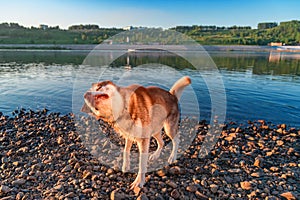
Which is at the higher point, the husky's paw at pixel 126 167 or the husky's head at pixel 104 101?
the husky's head at pixel 104 101

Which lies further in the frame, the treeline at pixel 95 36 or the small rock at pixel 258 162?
the treeline at pixel 95 36

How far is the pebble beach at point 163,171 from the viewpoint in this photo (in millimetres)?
5699

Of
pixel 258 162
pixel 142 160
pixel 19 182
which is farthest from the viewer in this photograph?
pixel 258 162

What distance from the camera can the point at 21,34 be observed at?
114500mm

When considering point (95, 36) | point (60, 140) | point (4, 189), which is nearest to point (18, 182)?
point (4, 189)

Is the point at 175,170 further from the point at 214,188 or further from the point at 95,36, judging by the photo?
the point at 95,36

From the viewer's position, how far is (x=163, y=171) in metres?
6.57

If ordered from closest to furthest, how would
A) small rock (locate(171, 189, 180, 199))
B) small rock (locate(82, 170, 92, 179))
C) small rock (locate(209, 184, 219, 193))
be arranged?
small rock (locate(171, 189, 180, 199))
small rock (locate(209, 184, 219, 193))
small rock (locate(82, 170, 92, 179))

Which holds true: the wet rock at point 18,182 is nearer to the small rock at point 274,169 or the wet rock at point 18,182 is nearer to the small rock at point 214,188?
the small rock at point 214,188

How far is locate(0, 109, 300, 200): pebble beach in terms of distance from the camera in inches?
224

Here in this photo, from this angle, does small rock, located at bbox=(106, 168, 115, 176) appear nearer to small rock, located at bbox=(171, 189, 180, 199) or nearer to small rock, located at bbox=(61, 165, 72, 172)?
small rock, located at bbox=(61, 165, 72, 172)

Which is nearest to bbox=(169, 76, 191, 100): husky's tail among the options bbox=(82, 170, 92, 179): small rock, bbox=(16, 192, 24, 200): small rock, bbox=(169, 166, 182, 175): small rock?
bbox=(169, 166, 182, 175): small rock

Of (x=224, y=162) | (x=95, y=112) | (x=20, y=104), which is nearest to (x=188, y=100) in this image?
(x=224, y=162)

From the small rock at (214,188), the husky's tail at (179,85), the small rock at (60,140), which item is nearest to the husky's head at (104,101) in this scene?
the husky's tail at (179,85)
